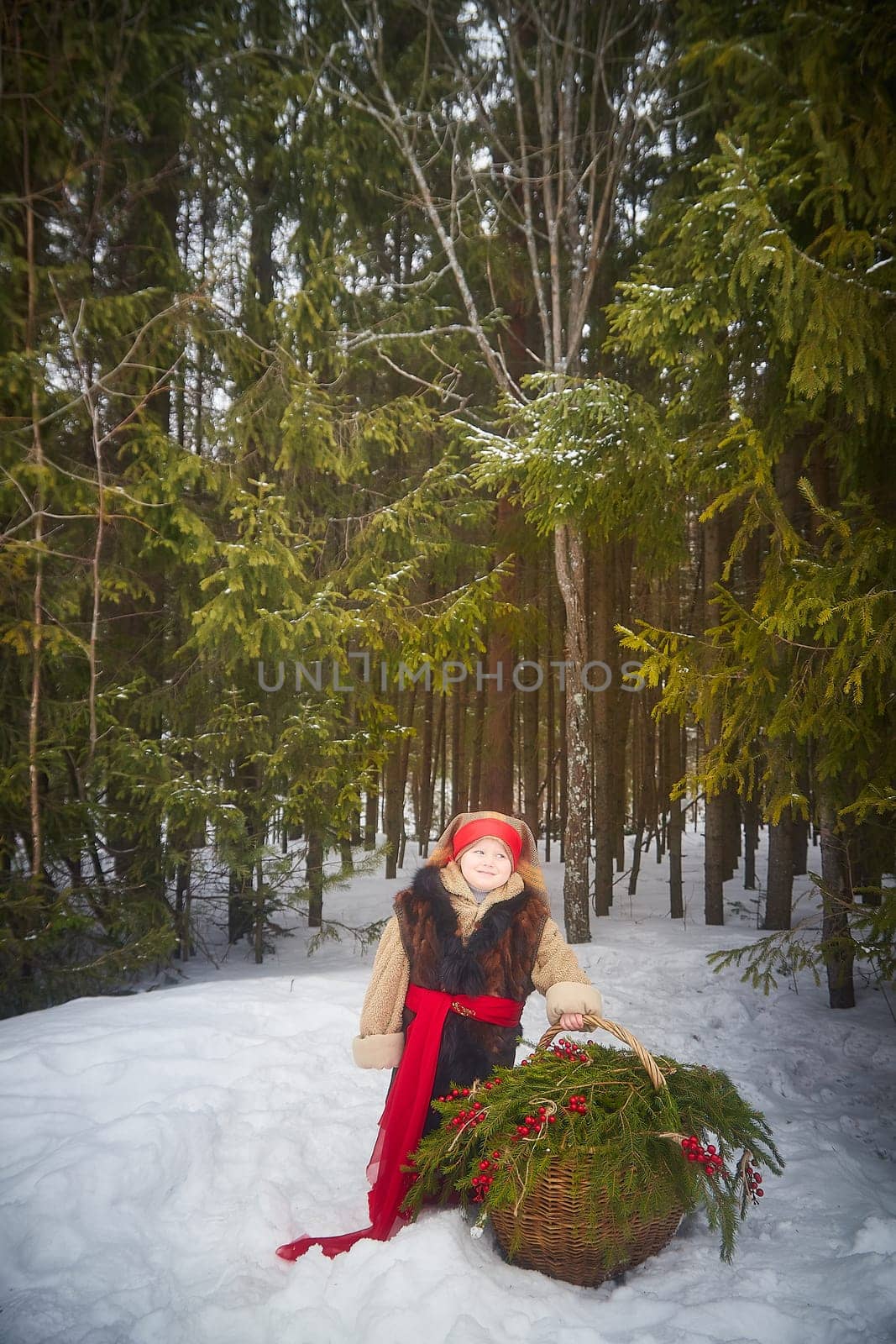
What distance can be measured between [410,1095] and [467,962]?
59cm

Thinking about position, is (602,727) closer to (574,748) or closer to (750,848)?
(574,748)

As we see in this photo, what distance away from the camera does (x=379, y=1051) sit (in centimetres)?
309

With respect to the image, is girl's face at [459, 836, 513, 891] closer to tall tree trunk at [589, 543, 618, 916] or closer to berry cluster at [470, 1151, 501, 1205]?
berry cluster at [470, 1151, 501, 1205]

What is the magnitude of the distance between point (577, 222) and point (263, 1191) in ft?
29.8

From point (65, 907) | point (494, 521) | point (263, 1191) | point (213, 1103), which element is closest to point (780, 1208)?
point (263, 1191)

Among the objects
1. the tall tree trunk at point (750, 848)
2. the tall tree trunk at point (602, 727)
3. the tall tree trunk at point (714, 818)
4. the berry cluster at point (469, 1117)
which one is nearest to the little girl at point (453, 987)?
the berry cluster at point (469, 1117)

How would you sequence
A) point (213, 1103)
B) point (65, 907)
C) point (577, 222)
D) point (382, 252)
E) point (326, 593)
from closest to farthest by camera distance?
point (213, 1103), point (65, 907), point (326, 593), point (577, 222), point (382, 252)

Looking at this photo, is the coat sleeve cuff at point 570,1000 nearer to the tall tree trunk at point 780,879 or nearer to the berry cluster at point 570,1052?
the berry cluster at point 570,1052

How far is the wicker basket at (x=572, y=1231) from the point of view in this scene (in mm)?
2410

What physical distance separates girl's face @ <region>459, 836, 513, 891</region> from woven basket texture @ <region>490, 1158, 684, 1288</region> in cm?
102

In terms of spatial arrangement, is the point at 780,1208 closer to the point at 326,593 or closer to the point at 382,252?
the point at 326,593

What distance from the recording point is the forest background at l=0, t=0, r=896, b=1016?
175 inches

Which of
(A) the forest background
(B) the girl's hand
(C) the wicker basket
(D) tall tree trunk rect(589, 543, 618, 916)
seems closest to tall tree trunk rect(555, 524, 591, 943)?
(A) the forest background

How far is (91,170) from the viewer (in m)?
6.77
